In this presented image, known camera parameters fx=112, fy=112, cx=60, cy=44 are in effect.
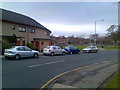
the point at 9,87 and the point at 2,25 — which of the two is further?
the point at 2,25

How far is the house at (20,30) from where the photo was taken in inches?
816

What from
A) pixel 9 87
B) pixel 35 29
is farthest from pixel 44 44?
pixel 9 87

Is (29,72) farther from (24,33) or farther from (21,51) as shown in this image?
(24,33)

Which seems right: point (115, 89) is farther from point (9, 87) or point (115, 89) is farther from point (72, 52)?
point (72, 52)

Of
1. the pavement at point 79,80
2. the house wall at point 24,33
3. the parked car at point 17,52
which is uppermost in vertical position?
the house wall at point 24,33

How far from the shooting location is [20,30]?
2366cm

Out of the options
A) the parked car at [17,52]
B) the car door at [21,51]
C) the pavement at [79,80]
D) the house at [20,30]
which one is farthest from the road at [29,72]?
the house at [20,30]

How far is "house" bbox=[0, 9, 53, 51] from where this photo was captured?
2072cm

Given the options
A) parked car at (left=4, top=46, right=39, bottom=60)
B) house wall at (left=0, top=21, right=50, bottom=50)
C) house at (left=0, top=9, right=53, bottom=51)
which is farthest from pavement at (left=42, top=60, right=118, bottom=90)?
house wall at (left=0, top=21, right=50, bottom=50)

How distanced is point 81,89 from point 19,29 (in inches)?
846

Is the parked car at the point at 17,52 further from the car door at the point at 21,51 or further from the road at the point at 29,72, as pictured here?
the road at the point at 29,72

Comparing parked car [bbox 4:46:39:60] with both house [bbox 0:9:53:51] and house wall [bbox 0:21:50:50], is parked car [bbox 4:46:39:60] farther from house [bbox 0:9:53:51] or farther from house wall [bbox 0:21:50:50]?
house wall [bbox 0:21:50:50]

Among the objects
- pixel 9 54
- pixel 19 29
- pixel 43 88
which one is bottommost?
pixel 43 88

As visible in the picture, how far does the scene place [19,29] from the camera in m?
23.5
